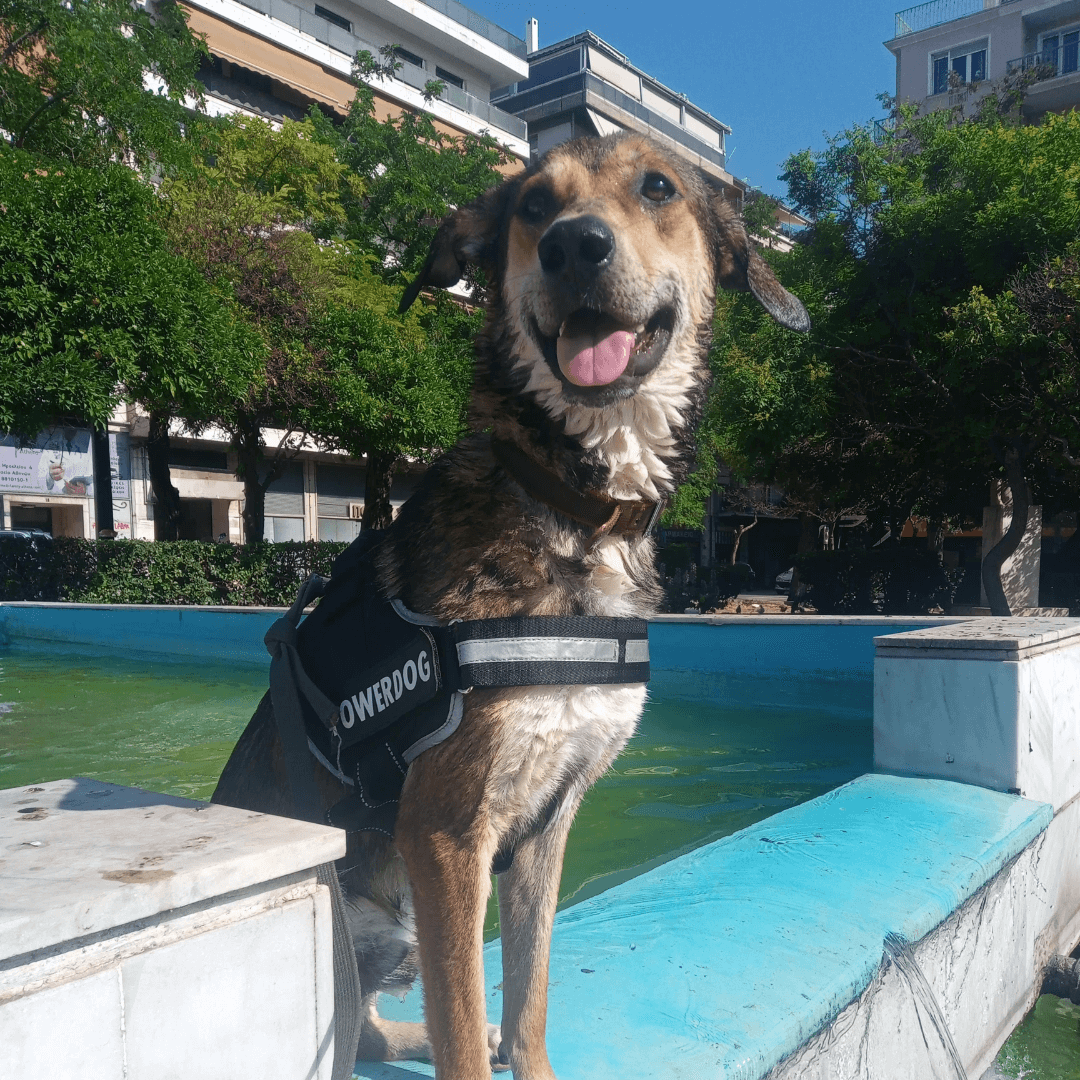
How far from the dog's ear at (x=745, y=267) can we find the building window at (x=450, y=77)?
123ft

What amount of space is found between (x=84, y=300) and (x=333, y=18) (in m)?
26.1

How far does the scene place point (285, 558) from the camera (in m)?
16.0

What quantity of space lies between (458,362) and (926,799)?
1399cm

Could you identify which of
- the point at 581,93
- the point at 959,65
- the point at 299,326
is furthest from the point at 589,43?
the point at 299,326

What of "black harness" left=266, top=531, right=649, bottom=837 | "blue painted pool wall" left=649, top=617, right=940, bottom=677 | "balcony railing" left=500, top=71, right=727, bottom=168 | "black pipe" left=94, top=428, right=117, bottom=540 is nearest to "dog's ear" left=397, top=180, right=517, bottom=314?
"black harness" left=266, top=531, right=649, bottom=837

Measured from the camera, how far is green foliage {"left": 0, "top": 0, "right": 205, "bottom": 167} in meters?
11.6

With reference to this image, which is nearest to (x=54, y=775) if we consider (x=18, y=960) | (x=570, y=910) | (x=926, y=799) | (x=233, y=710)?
(x=233, y=710)

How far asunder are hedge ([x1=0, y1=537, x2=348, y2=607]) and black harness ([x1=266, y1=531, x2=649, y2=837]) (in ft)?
45.8

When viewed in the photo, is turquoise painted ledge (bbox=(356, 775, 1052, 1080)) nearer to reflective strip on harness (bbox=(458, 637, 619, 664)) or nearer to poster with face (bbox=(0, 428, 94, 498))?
reflective strip on harness (bbox=(458, 637, 619, 664))

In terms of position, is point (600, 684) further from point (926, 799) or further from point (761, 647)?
point (761, 647)

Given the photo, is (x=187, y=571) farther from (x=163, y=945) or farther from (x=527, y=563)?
(x=163, y=945)

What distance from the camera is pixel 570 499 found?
5.57 ft

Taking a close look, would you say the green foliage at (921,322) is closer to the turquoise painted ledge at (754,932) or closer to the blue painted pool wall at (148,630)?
the blue painted pool wall at (148,630)

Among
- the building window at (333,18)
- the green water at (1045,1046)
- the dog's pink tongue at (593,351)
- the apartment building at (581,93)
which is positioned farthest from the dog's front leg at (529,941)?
the apartment building at (581,93)
